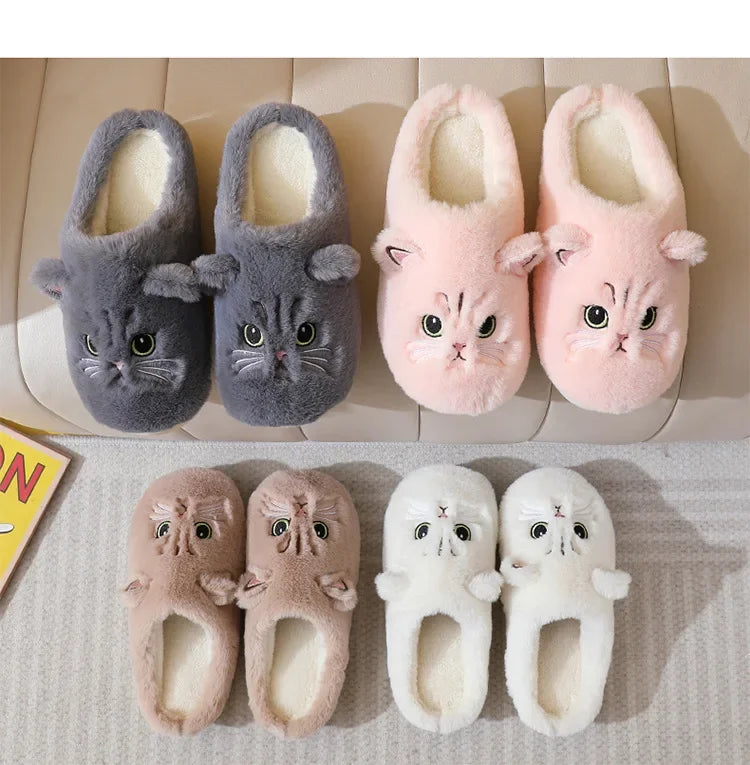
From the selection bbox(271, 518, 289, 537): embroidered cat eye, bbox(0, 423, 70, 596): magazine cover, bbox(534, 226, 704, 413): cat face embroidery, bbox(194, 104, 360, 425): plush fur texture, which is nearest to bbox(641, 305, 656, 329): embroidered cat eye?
bbox(534, 226, 704, 413): cat face embroidery

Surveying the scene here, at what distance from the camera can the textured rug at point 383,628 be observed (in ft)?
3.41

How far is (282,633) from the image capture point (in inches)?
39.6

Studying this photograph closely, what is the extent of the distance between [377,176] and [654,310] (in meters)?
0.41

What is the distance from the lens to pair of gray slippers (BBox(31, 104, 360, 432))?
31.4 inches

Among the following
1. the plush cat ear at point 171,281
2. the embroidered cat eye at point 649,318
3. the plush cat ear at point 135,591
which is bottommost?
the plush cat ear at point 135,591

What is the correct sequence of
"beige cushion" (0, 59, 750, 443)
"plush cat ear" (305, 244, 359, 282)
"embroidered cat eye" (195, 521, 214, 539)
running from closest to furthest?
1. "plush cat ear" (305, 244, 359, 282)
2. "beige cushion" (0, 59, 750, 443)
3. "embroidered cat eye" (195, 521, 214, 539)

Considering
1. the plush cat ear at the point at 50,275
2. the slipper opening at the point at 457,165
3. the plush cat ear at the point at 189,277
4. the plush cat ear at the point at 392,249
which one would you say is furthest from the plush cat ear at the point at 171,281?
the slipper opening at the point at 457,165

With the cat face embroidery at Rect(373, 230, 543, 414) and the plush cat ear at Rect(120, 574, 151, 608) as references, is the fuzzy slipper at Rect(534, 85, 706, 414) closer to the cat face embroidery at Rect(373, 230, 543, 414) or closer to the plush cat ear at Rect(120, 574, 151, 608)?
the cat face embroidery at Rect(373, 230, 543, 414)

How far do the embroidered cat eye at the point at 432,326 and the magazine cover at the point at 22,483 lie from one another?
2.22 feet

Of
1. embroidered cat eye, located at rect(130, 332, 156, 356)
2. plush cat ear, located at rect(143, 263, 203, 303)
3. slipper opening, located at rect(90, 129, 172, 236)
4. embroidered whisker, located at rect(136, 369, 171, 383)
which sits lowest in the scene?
embroidered whisker, located at rect(136, 369, 171, 383)

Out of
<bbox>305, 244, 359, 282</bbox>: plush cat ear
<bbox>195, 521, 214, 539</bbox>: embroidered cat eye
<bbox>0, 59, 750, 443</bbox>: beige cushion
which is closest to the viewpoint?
<bbox>305, 244, 359, 282</bbox>: plush cat ear

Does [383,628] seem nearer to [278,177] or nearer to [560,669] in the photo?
[560,669]

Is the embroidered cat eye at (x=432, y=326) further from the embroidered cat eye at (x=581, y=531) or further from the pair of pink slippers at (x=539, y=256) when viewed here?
the embroidered cat eye at (x=581, y=531)

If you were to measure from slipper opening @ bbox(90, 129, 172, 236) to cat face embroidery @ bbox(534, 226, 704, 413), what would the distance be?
1.67 ft
